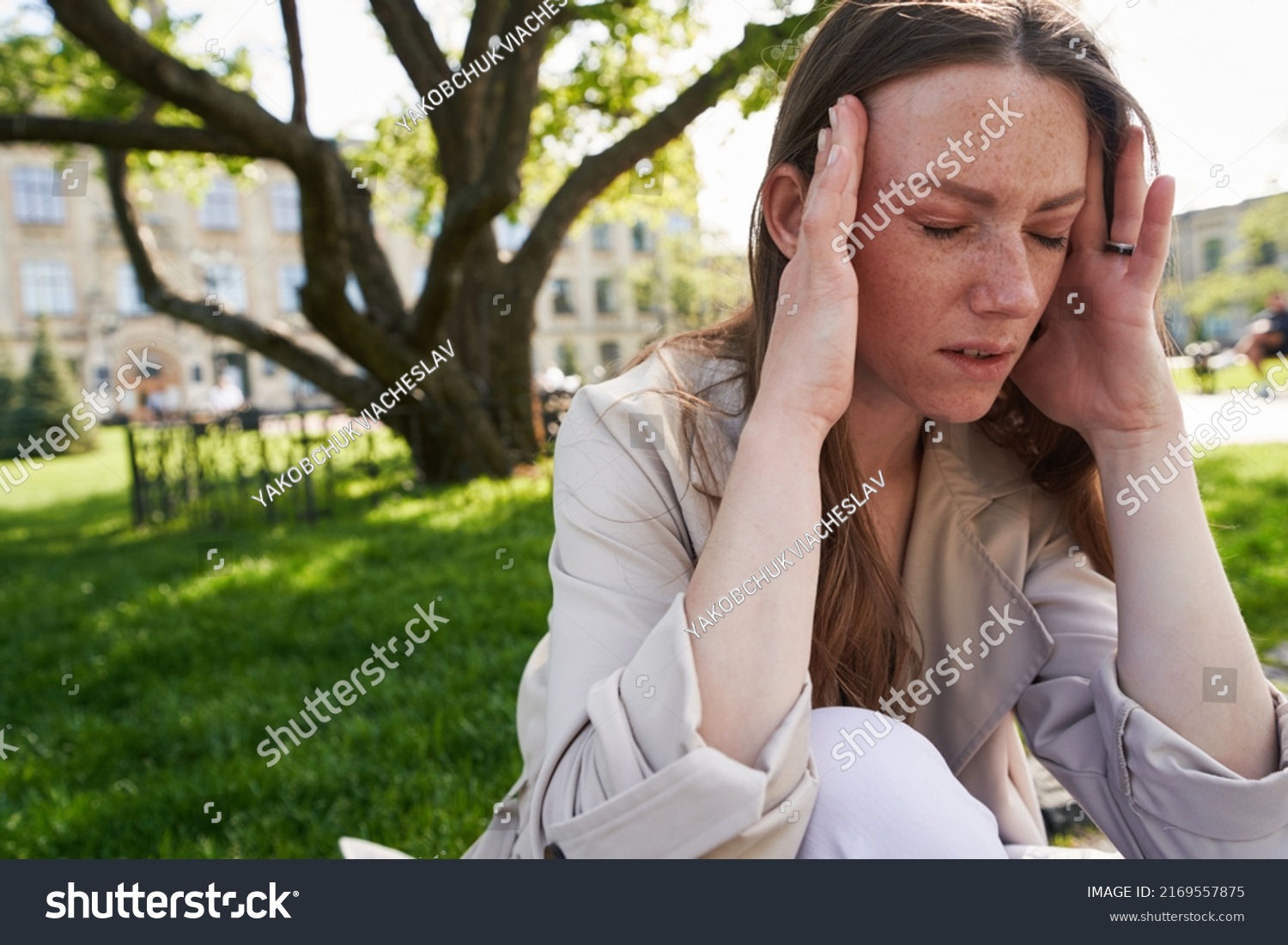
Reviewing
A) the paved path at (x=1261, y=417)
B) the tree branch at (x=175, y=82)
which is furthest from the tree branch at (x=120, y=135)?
the paved path at (x=1261, y=417)

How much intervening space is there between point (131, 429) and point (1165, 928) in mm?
10856

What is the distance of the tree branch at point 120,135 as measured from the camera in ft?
27.1

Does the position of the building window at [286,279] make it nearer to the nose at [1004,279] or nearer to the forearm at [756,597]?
the nose at [1004,279]

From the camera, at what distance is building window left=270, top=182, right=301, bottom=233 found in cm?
4634

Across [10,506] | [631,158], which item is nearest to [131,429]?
[631,158]

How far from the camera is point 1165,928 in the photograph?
1.44 meters

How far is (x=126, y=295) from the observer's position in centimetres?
4475

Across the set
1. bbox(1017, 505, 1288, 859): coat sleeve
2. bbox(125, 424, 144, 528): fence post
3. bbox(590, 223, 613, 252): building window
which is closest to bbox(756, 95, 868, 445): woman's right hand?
bbox(1017, 505, 1288, 859): coat sleeve

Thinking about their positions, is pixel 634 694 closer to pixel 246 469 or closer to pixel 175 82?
pixel 175 82

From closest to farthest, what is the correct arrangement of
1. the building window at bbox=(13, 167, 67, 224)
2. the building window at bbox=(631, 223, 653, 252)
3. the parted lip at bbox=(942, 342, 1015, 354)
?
the parted lip at bbox=(942, 342, 1015, 354) → the building window at bbox=(13, 167, 67, 224) → the building window at bbox=(631, 223, 653, 252)

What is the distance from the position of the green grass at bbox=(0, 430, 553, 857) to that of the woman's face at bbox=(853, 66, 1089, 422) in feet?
6.27

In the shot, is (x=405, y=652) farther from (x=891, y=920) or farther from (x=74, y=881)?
(x=891, y=920)

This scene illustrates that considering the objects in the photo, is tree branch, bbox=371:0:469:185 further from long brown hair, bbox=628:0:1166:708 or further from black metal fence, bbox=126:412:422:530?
long brown hair, bbox=628:0:1166:708

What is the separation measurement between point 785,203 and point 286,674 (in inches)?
137
